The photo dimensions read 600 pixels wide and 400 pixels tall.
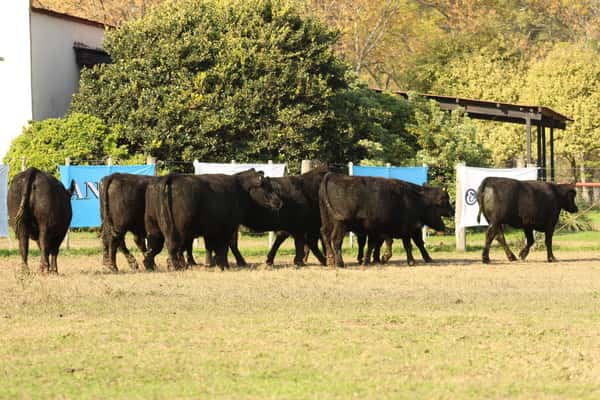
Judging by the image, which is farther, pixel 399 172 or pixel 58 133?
pixel 58 133

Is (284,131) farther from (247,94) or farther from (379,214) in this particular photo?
(379,214)

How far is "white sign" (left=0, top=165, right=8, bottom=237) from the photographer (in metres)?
23.1

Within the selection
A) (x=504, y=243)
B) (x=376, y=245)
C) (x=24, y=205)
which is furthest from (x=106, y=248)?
(x=504, y=243)

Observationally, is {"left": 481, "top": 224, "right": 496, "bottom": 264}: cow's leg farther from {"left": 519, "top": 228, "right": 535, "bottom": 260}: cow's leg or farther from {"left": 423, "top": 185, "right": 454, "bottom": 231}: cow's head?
{"left": 423, "top": 185, "right": 454, "bottom": 231}: cow's head

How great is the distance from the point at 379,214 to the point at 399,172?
4945 millimetres

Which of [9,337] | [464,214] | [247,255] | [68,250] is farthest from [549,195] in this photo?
[9,337]

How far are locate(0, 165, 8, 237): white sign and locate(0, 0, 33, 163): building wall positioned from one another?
11.0 metres

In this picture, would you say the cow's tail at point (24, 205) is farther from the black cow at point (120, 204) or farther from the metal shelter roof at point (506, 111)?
the metal shelter roof at point (506, 111)

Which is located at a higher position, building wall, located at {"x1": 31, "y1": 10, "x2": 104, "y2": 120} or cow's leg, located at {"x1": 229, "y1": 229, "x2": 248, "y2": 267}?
building wall, located at {"x1": 31, "y1": 10, "x2": 104, "y2": 120}

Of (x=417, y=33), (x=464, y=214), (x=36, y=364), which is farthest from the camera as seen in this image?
(x=417, y=33)

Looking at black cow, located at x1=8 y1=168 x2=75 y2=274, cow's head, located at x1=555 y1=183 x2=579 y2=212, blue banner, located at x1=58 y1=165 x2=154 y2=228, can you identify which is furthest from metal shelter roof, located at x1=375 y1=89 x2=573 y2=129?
black cow, located at x1=8 y1=168 x2=75 y2=274

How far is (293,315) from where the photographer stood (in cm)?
1298

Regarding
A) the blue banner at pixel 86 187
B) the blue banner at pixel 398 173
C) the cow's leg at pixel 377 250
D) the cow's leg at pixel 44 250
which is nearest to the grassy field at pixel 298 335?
the cow's leg at pixel 44 250

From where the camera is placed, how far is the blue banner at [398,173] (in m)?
25.3
